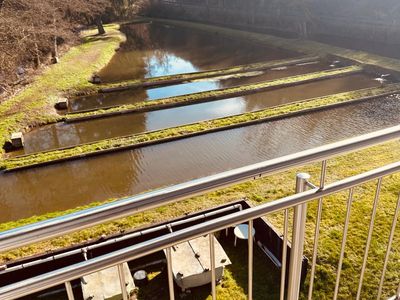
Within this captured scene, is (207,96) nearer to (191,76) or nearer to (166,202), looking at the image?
(191,76)

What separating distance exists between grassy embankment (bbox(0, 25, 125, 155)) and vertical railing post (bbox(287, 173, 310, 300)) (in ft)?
36.9

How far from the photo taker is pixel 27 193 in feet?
31.0

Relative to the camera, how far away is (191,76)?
19000 millimetres

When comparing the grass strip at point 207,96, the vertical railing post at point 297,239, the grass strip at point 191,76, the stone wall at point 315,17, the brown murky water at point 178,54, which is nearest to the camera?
the vertical railing post at point 297,239

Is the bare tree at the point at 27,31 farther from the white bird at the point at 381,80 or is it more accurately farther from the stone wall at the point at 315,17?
the stone wall at the point at 315,17

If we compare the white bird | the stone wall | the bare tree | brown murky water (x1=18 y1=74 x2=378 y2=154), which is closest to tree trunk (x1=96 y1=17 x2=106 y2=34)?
the bare tree

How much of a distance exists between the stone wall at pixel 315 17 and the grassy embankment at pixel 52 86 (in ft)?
47.8

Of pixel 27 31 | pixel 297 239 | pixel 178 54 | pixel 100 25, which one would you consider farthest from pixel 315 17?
pixel 297 239

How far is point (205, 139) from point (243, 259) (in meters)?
6.62

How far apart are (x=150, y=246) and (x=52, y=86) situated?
17448 millimetres

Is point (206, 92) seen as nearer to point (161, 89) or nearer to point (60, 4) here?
point (161, 89)

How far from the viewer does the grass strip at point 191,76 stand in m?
17.5

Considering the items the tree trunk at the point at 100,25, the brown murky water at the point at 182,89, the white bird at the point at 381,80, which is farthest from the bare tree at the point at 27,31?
the white bird at the point at 381,80

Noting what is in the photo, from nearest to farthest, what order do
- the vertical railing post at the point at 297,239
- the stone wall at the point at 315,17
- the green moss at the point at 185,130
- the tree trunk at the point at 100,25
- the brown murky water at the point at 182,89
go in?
the vertical railing post at the point at 297,239, the green moss at the point at 185,130, the brown murky water at the point at 182,89, the stone wall at the point at 315,17, the tree trunk at the point at 100,25
